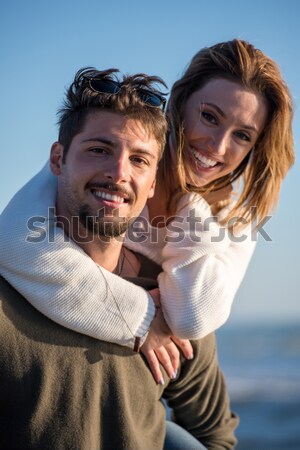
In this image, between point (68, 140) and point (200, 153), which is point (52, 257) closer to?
point (68, 140)

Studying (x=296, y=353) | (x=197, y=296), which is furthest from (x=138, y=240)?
(x=296, y=353)

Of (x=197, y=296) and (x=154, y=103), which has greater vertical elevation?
(x=154, y=103)

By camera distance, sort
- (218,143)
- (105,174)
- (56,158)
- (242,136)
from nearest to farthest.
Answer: (105,174) < (56,158) < (218,143) < (242,136)

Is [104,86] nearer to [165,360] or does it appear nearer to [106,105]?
[106,105]

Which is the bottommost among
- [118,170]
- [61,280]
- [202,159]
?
[61,280]

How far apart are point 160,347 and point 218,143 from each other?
1.18m

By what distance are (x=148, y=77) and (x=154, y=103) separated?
0.45ft

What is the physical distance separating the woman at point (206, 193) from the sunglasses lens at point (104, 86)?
1.65ft

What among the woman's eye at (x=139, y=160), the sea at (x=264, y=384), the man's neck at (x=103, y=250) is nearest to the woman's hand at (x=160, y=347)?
the man's neck at (x=103, y=250)

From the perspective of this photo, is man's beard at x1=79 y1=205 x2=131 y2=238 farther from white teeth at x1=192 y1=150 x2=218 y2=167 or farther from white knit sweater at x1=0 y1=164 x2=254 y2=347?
white teeth at x1=192 y1=150 x2=218 y2=167

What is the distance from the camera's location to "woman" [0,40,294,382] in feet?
9.22

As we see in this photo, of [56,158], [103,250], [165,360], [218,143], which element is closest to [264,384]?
[218,143]

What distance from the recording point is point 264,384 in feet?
38.0

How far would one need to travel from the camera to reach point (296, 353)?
1551cm
